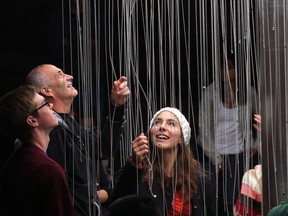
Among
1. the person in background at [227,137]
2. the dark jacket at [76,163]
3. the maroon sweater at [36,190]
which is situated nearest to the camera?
the maroon sweater at [36,190]

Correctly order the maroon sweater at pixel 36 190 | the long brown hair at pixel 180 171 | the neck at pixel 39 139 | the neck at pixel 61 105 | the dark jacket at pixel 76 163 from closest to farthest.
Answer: the maroon sweater at pixel 36 190 < the neck at pixel 39 139 < the dark jacket at pixel 76 163 < the neck at pixel 61 105 < the long brown hair at pixel 180 171

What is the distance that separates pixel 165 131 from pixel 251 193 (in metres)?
0.49

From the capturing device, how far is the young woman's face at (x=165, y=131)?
154 inches

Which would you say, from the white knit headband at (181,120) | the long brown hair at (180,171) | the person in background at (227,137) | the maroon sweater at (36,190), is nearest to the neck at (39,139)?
the maroon sweater at (36,190)

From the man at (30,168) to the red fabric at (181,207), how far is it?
885 millimetres

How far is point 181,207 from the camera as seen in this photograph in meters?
3.71

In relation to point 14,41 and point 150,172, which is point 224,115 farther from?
point 14,41

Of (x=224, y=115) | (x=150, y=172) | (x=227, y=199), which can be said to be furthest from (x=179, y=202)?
(x=224, y=115)

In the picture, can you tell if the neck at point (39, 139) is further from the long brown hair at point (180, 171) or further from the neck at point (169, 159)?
the neck at point (169, 159)

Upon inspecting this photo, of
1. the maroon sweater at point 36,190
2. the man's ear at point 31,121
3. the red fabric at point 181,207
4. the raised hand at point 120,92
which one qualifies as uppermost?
the raised hand at point 120,92

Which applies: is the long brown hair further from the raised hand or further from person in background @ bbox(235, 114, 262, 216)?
the raised hand

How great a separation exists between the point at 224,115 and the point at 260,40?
111 cm

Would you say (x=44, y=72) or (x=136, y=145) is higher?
(x=44, y=72)

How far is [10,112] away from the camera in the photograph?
9.82 ft
